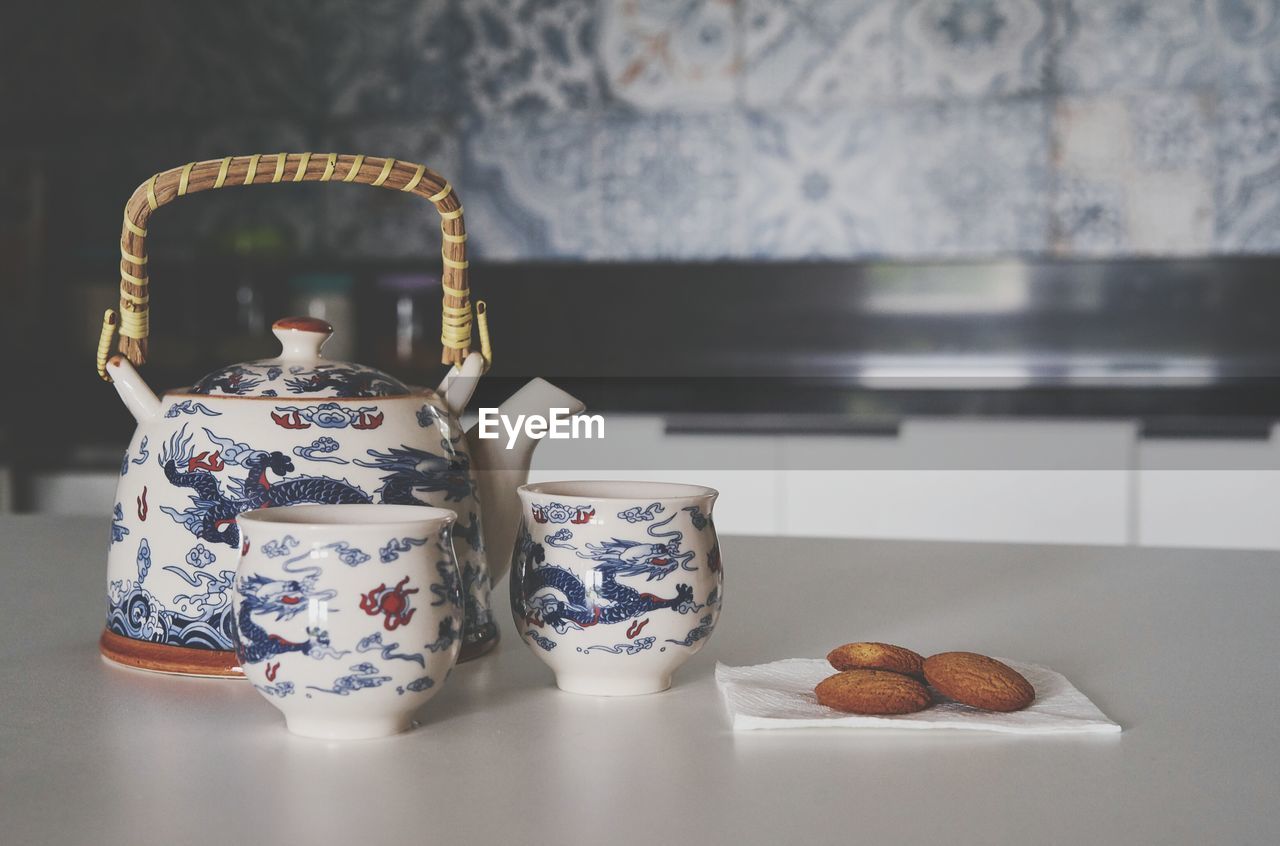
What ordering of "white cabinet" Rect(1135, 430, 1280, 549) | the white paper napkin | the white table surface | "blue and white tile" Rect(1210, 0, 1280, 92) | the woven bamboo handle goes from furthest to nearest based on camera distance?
"blue and white tile" Rect(1210, 0, 1280, 92)
"white cabinet" Rect(1135, 430, 1280, 549)
the woven bamboo handle
the white paper napkin
the white table surface

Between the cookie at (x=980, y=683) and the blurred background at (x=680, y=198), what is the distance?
211 cm

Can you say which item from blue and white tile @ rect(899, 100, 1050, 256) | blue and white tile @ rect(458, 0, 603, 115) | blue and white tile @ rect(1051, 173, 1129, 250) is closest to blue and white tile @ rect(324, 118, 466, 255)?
blue and white tile @ rect(458, 0, 603, 115)

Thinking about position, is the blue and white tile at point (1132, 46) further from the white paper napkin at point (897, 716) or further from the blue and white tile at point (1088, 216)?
the white paper napkin at point (897, 716)

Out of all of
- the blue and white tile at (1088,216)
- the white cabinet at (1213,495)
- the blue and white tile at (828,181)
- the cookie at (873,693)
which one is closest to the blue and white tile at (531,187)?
the blue and white tile at (828,181)

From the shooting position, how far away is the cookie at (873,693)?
0.61 m

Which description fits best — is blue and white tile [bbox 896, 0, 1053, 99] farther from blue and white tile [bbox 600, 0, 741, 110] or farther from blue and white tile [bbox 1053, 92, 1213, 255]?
blue and white tile [bbox 600, 0, 741, 110]

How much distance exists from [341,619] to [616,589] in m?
0.15

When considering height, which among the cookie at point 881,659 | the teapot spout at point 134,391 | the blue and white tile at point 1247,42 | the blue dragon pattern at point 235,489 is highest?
the blue and white tile at point 1247,42

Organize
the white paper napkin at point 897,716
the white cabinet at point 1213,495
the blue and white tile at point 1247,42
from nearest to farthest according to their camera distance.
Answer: the white paper napkin at point 897,716 → the white cabinet at point 1213,495 → the blue and white tile at point 1247,42

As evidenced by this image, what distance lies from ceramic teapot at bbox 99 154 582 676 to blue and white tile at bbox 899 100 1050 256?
2.55m

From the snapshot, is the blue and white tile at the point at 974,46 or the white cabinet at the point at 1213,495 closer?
the white cabinet at the point at 1213,495

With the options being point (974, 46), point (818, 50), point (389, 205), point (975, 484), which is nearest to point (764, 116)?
point (818, 50)

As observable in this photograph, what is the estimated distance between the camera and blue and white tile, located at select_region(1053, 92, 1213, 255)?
3035 mm

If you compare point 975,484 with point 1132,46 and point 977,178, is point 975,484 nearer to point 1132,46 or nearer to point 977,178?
point 977,178
